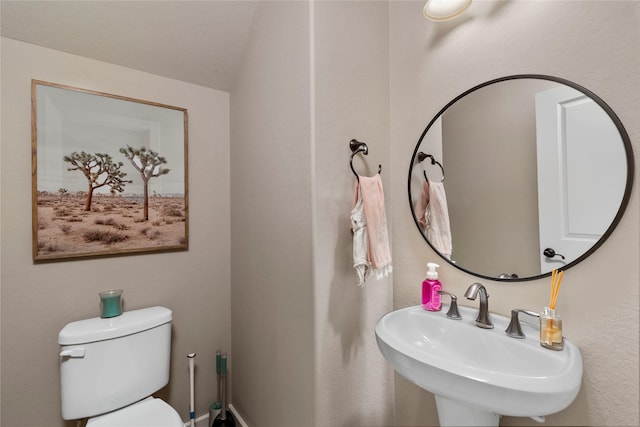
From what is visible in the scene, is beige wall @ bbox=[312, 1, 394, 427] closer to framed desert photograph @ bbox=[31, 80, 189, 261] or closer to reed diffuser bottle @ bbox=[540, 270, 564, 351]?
A: reed diffuser bottle @ bbox=[540, 270, 564, 351]

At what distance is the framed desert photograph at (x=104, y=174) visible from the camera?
125 centimetres

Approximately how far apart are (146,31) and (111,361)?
1.52 metres

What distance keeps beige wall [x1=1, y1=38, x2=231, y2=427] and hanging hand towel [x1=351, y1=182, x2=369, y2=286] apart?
991 millimetres

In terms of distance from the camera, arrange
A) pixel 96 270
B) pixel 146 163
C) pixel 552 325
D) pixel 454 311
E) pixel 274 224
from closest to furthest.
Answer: pixel 552 325 < pixel 454 311 < pixel 274 224 < pixel 96 270 < pixel 146 163

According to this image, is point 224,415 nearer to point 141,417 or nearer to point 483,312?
point 141,417

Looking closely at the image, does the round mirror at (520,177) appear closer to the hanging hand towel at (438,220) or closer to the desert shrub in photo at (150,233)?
the hanging hand towel at (438,220)

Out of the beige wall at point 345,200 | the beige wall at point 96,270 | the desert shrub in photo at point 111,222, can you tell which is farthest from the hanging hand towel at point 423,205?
the desert shrub in photo at point 111,222

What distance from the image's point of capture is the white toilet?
44.7 inches

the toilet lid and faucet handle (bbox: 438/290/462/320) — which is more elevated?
faucet handle (bbox: 438/290/462/320)

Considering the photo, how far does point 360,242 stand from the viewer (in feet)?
3.46

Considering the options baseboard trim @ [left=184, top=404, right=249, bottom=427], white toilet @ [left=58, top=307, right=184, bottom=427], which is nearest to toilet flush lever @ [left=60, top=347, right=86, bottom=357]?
white toilet @ [left=58, top=307, right=184, bottom=427]

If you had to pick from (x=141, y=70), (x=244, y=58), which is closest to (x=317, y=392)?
(x=244, y=58)

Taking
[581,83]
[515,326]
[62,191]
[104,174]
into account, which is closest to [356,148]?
[581,83]

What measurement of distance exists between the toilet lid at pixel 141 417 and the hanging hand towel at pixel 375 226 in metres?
1.01
